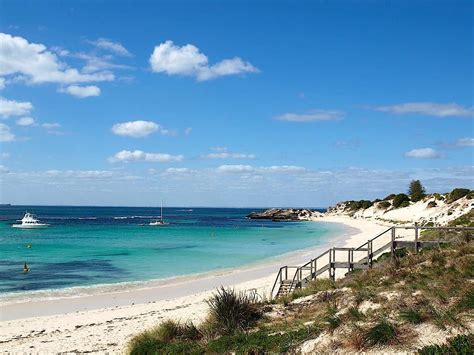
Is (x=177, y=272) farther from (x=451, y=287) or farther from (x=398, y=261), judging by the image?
(x=451, y=287)

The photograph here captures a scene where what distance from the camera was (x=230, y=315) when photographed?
40.6 ft

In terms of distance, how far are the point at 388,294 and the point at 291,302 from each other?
3355 millimetres

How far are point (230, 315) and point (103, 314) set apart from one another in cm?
1050

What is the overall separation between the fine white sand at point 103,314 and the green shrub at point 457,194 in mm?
42899

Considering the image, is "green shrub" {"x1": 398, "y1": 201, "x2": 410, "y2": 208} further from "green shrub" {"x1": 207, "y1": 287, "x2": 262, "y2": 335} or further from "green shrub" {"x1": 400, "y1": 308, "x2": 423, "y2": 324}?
"green shrub" {"x1": 400, "y1": 308, "x2": 423, "y2": 324}

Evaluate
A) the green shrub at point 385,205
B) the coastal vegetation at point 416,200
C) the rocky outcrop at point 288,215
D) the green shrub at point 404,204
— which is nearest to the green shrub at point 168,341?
the coastal vegetation at point 416,200

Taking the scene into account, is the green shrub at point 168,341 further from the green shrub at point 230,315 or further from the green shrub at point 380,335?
the green shrub at point 380,335

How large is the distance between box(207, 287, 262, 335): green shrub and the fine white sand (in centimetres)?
328

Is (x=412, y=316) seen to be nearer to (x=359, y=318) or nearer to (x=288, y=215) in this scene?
(x=359, y=318)

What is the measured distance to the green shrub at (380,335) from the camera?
29.5ft

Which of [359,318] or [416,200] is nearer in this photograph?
[359,318]

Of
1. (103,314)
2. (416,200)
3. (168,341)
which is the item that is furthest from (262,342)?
(416,200)

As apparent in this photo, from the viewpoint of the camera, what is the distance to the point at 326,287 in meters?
15.9

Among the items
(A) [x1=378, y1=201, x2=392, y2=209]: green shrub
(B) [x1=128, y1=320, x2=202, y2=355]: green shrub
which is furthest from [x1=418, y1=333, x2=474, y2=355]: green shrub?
(A) [x1=378, y1=201, x2=392, y2=209]: green shrub
